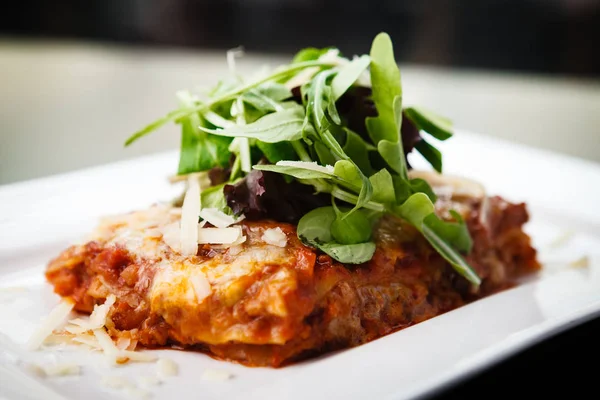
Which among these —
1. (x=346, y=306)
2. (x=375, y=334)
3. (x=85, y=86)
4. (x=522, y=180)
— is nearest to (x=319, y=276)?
(x=346, y=306)

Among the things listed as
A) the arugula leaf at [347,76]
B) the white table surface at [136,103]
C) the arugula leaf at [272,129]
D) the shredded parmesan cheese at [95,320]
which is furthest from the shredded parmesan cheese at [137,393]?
the white table surface at [136,103]

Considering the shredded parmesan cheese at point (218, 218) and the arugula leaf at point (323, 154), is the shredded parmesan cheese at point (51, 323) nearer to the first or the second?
the shredded parmesan cheese at point (218, 218)

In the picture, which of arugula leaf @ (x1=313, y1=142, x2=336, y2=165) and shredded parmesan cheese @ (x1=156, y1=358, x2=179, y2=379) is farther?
arugula leaf @ (x1=313, y1=142, x2=336, y2=165)

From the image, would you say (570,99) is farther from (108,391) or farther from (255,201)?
(108,391)

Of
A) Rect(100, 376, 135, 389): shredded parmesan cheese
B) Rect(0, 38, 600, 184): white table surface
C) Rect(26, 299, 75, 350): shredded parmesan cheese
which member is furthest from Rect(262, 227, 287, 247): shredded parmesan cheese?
Rect(0, 38, 600, 184): white table surface

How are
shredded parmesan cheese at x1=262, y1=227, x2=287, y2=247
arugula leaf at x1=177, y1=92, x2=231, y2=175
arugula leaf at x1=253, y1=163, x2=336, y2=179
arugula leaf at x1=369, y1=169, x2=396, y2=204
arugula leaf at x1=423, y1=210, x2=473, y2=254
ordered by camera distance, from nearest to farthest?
1. shredded parmesan cheese at x1=262, y1=227, x2=287, y2=247
2. arugula leaf at x1=253, y1=163, x2=336, y2=179
3. arugula leaf at x1=369, y1=169, x2=396, y2=204
4. arugula leaf at x1=423, y1=210, x2=473, y2=254
5. arugula leaf at x1=177, y1=92, x2=231, y2=175

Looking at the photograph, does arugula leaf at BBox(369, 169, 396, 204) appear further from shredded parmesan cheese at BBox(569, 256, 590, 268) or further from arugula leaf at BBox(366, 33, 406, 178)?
shredded parmesan cheese at BBox(569, 256, 590, 268)

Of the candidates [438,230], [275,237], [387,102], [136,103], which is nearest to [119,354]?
[275,237]
